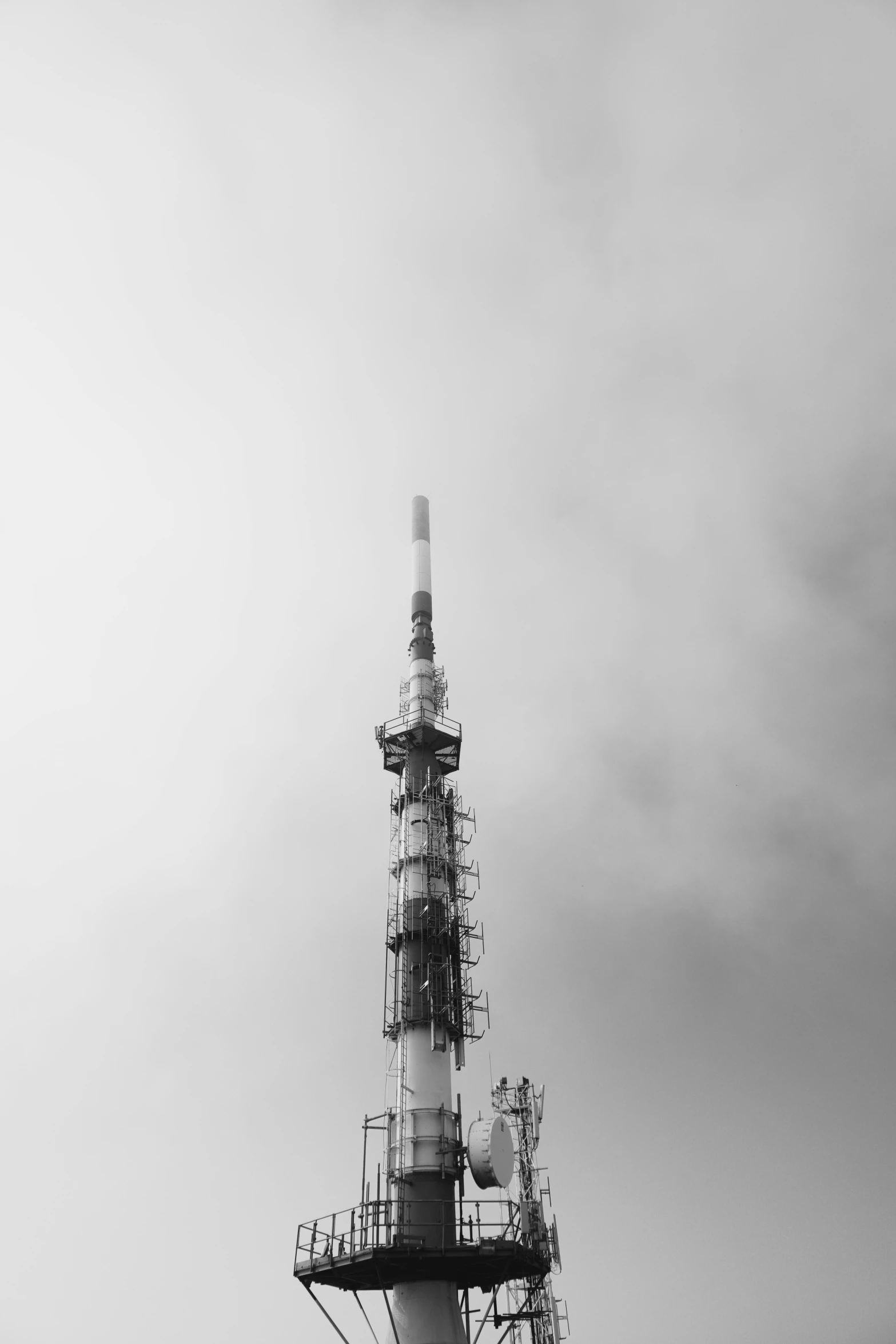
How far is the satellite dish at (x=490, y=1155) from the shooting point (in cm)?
3881

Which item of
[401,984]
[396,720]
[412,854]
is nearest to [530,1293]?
[401,984]

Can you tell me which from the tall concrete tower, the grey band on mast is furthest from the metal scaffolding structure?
the grey band on mast

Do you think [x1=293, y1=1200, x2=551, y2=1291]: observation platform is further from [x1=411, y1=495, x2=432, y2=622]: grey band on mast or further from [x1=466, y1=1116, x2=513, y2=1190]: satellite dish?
[x1=411, y1=495, x2=432, y2=622]: grey band on mast

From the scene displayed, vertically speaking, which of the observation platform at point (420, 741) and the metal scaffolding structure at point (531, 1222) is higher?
the observation platform at point (420, 741)

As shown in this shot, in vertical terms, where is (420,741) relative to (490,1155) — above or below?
above

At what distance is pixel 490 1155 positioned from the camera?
38.9 m

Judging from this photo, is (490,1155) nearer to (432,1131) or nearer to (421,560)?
(432,1131)

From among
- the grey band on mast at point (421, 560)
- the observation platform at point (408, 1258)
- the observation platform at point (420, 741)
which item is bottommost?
the observation platform at point (408, 1258)

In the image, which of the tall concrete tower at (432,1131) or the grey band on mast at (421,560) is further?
the grey band on mast at (421,560)

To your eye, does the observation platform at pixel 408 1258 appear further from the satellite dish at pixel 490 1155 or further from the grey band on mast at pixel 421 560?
the grey band on mast at pixel 421 560

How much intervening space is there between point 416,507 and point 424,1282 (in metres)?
45.7

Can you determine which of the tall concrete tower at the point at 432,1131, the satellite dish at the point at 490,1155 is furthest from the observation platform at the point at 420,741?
the satellite dish at the point at 490,1155

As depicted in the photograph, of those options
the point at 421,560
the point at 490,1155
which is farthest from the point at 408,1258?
the point at 421,560

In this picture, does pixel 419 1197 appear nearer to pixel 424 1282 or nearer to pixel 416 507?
pixel 424 1282
